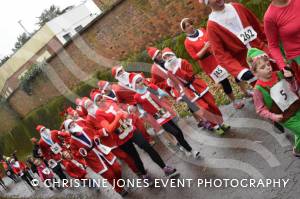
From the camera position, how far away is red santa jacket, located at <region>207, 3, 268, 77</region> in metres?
6.26

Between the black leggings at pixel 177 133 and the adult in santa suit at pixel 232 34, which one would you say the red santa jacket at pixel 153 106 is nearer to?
the black leggings at pixel 177 133

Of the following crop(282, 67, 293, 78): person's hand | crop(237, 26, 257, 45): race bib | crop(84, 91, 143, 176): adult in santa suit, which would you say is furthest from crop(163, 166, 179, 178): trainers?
crop(282, 67, 293, 78): person's hand

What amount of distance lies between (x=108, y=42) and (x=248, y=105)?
45.9ft

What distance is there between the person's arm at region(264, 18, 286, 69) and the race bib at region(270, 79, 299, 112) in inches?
8.4

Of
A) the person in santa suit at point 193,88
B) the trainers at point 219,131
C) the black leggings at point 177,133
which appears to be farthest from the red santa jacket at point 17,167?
the trainers at point 219,131

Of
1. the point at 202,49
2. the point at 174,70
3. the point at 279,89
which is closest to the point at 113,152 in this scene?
the point at 174,70

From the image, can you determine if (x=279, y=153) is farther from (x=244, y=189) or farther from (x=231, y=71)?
(x=231, y=71)

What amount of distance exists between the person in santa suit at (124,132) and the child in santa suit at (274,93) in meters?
3.47

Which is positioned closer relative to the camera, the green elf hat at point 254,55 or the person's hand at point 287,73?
the person's hand at point 287,73

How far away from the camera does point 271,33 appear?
529cm

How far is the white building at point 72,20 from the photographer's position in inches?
1808

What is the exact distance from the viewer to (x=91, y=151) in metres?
9.09

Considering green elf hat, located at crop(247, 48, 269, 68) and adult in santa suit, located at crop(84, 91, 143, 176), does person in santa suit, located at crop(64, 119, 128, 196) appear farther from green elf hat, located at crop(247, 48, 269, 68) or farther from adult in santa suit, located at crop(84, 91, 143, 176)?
green elf hat, located at crop(247, 48, 269, 68)

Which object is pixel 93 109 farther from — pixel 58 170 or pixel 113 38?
pixel 113 38
